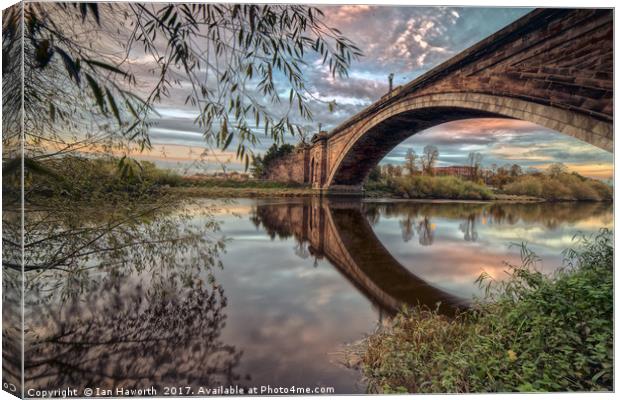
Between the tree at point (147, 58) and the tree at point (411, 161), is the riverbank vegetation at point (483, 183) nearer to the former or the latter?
the tree at point (411, 161)

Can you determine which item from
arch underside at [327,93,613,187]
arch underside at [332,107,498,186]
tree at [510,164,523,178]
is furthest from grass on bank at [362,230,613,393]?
arch underside at [332,107,498,186]

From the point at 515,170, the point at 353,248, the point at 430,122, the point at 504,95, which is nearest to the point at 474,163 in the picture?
the point at 515,170

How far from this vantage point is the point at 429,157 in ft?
11.4

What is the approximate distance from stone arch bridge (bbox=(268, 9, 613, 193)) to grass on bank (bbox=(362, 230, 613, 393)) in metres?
1.15

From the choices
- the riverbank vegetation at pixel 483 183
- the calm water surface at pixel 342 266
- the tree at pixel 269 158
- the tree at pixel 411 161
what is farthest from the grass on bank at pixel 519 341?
the tree at pixel 269 158

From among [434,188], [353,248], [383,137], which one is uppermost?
[383,137]

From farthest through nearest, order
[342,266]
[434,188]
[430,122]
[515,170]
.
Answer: [430,122], [434,188], [342,266], [515,170]

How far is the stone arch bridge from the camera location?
9.18 feet

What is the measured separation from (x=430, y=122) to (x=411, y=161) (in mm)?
1829

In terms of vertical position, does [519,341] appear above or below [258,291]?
below

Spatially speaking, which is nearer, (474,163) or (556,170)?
(556,170)

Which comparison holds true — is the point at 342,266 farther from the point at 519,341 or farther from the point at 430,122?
the point at 430,122

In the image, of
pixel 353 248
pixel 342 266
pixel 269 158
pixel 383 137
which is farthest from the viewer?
pixel 383 137

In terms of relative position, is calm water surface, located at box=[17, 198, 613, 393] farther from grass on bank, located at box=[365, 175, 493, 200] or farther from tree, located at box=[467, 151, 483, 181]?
tree, located at box=[467, 151, 483, 181]
